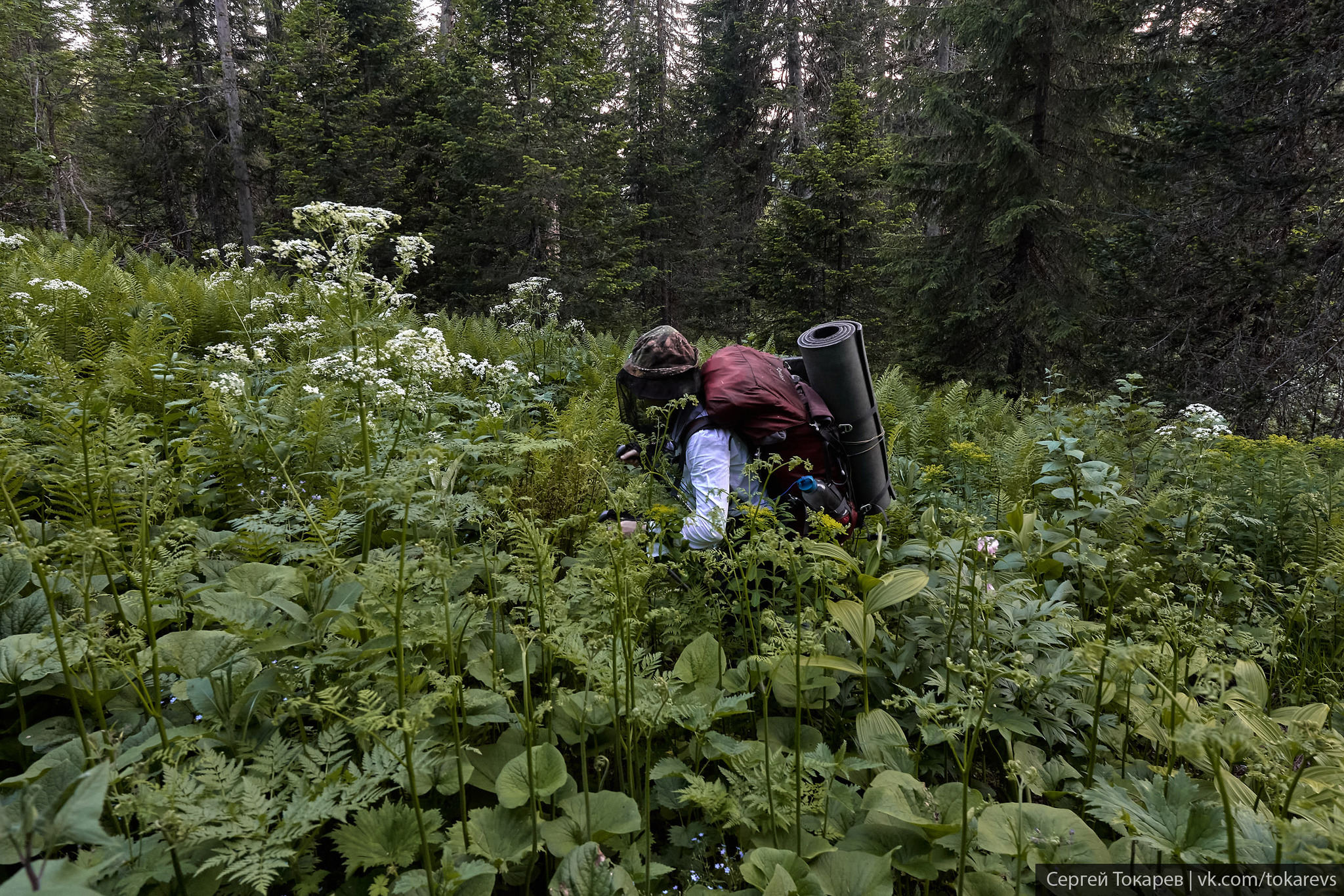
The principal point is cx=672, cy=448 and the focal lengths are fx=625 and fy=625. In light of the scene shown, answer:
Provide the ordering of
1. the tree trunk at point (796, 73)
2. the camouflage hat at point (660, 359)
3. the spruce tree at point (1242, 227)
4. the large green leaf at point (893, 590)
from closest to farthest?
the large green leaf at point (893, 590), the camouflage hat at point (660, 359), the spruce tree at point (1242, 227), the tree trunk at point (796, 73)

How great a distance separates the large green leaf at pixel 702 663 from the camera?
204 centimetres

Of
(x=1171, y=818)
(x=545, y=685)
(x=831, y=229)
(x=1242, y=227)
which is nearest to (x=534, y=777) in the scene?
(x=545, y=685)

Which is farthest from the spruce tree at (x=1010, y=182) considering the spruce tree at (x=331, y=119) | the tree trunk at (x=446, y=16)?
the tree trunk at (x=446, y=16)

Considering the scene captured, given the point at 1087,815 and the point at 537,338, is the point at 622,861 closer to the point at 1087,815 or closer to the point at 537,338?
the point at 1087,815

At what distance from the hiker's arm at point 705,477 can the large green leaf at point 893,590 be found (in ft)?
2.57

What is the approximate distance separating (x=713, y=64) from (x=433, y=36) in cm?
783

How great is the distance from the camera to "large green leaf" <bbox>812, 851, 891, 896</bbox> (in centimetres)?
151

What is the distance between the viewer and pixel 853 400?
125 inches

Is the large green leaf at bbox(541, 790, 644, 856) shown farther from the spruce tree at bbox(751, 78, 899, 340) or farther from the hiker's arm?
the spruce tree at bbox(751, 78, 899, 340)

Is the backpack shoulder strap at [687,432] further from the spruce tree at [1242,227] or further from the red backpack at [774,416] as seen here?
the spruce tree at [1242,227]

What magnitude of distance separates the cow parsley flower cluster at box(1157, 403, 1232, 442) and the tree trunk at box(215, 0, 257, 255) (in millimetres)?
15575

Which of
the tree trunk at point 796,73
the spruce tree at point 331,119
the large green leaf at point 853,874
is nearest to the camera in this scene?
the large green leaf at point 853,874

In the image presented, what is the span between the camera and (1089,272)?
1012 centimetres

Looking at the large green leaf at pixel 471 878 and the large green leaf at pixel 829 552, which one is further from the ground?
the large green leaf at pixel 829 552
